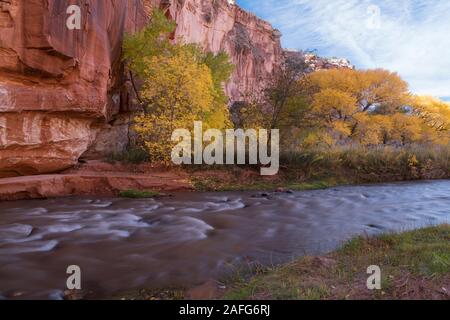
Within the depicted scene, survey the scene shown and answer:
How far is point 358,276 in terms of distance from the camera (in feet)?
15.2

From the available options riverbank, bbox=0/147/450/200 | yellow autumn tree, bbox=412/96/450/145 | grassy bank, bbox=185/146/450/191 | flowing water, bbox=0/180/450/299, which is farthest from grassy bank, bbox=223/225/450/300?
yellow autumn tree, bbox=412/96/450/145

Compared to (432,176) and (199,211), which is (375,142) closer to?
(432,176)

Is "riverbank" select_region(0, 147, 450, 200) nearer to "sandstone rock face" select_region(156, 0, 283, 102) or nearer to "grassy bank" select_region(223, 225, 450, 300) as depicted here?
"grassy bank" select_region(223, 225, 450, 300)

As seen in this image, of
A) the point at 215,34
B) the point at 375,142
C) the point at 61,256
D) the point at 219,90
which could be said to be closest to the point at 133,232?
the point at 61,256

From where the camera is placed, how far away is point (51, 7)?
12555 millimetres

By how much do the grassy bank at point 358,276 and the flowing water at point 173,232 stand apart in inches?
39.4

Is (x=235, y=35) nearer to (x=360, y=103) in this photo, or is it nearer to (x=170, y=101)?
(x=360, y=103)

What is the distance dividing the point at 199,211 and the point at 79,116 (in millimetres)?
7765

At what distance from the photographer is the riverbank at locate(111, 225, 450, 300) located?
4.05 m

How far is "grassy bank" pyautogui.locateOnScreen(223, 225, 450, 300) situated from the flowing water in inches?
39.4
